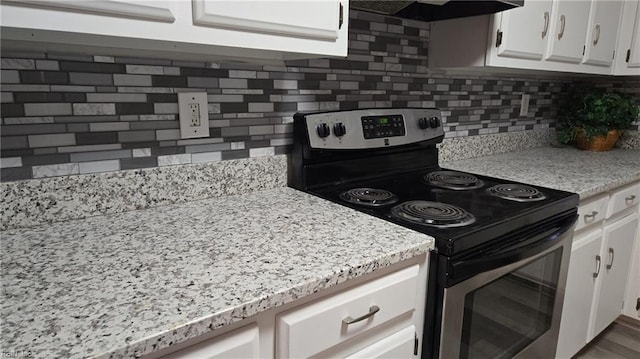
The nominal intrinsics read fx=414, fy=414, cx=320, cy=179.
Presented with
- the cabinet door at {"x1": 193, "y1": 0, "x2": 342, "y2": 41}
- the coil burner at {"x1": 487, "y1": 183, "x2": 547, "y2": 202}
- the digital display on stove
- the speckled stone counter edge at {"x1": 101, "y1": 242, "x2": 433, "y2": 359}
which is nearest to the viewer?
the speckled stone counter edge at {"x1": 101, "y1": 242, "x2": 433, "y2": 359}

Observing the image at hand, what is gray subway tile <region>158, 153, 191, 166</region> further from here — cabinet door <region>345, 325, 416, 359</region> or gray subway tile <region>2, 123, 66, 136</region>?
cabinet door <region>345, 325, 416, 359</region>

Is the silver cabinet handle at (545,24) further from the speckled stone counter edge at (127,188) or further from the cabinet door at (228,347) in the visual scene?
the cabinet door at (228,347)

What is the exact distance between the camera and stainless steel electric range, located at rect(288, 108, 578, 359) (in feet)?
3.34

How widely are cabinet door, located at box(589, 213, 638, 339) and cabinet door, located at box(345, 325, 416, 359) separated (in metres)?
1.19

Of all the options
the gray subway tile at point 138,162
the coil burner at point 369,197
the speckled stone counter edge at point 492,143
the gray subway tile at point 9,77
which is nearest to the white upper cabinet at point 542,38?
the speckled stone counter edge at point 492,143

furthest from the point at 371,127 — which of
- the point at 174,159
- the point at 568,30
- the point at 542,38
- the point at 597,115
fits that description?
the point at 597,115

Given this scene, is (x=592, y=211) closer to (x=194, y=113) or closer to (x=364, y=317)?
(x=364, y=317)

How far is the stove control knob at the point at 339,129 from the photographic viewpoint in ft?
4.42

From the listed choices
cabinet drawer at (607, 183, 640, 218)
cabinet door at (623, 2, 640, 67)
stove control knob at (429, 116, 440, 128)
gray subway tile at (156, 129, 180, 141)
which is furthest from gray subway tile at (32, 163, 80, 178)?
cabinet door at (623, 2, 640, 67)

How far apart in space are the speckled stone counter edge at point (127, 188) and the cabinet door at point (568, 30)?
130 cm

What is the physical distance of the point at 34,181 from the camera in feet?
3.16

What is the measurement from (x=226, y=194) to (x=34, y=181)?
484mm

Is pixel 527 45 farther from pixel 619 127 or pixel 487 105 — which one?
pixel 619 127

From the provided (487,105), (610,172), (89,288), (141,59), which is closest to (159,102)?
(141,59)
